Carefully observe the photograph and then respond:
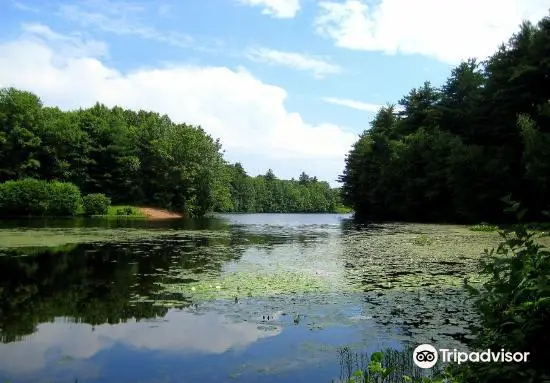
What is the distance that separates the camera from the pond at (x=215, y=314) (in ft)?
20.3

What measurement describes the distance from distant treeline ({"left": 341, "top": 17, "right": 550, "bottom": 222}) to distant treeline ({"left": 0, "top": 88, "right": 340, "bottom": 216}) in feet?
79.3

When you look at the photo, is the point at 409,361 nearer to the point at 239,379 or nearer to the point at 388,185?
the point at 239,379

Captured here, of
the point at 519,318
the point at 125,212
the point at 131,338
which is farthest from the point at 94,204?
the point at 519,318

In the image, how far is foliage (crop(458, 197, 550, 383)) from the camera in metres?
3.29

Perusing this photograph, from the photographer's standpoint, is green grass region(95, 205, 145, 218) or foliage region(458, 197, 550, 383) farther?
green grass region(95, 205, 145, 218)

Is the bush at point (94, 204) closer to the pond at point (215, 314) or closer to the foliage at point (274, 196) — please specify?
the pond at point (215, 314)

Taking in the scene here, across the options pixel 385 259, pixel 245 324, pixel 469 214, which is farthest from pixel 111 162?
pixel 245 324

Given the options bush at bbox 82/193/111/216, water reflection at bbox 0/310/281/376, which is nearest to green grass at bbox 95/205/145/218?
bush at bbox 82/193/111/216

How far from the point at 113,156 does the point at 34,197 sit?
601 inches

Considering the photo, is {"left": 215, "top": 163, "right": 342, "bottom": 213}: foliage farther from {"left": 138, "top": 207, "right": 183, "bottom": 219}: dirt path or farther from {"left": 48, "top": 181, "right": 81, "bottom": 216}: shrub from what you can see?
{"left": 48, "top": 181, "right": 81, "bottom": 216}: shrub

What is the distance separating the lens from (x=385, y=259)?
1655 centimetres

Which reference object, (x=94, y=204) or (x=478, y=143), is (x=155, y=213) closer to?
(x=94, y=204)

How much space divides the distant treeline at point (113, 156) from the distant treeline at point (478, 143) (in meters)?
24.2

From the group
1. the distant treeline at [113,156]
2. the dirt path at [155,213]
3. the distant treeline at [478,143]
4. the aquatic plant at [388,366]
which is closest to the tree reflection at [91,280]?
the aquatic plant at [388,366]
